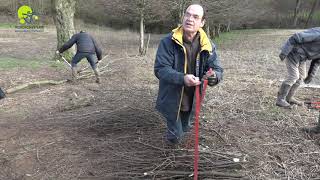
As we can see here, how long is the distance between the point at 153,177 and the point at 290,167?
61.2 inches

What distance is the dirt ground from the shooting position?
342 cm

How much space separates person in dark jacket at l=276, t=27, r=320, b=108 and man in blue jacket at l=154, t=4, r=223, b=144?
8.87 ft

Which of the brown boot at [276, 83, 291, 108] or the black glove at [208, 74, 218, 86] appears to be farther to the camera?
the brown boot at [276, 83, 291, 108]

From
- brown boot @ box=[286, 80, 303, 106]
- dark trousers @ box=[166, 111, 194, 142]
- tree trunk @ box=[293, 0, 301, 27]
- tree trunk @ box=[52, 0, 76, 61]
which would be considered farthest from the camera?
tree trunk @ box=[293, 0, 301, 27]

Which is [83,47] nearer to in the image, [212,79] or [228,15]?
[212,79]

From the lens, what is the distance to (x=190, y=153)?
3.51 meters

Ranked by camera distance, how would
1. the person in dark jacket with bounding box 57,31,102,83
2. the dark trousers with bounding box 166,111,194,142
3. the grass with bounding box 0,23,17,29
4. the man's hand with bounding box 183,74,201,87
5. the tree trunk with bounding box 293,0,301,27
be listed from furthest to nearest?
1. the tree trunk with bounding box 293,0,301,27
2. the grass with bounding box 0,23,17,29
3. the person in dark jacket with bounding box 57,31,102,83
4. the dark trousers with bounding box 166,111,194,142
5. the man's hand with bounding box 183,74,201,87

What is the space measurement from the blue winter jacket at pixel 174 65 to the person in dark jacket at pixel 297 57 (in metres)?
2.72

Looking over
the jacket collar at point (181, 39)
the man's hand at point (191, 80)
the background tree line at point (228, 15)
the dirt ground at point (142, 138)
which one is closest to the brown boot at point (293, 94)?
the dirt ground at point (142, 138)

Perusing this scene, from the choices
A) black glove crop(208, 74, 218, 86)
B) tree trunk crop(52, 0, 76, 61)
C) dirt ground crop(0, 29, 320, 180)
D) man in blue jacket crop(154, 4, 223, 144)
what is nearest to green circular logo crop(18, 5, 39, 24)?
tree trunk crop(52, 0, 76, 61)

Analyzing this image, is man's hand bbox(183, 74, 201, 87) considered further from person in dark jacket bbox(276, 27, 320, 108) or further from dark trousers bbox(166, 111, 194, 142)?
person in dark jacket bbox(276, 27, 320, 108)

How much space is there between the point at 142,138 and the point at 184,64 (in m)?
1.37

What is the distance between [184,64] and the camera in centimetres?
308

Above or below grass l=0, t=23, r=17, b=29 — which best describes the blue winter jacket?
above
